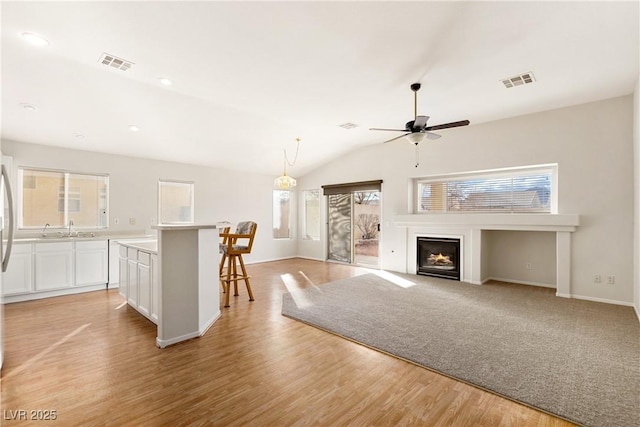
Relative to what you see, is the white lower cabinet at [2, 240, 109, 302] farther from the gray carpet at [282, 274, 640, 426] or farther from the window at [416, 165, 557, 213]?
the window at [416, 165, 557, 213]

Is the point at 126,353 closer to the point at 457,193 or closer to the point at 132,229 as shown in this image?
the point at 132,229

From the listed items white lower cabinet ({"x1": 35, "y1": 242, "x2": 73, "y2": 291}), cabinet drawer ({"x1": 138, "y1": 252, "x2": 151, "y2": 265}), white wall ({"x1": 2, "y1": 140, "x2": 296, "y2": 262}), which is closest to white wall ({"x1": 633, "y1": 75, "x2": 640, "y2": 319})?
Answer: cabinet drawer ({"x1": 138, "y1": 252, "x2": 151, "y2": 265})

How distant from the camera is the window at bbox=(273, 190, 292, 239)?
8531 millimetres

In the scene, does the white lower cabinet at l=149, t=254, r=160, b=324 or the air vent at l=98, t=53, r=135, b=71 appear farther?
the air vent at l=98, t=53, r=135, b=71

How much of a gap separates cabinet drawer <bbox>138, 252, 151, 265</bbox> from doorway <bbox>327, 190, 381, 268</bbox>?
5284 millimetres

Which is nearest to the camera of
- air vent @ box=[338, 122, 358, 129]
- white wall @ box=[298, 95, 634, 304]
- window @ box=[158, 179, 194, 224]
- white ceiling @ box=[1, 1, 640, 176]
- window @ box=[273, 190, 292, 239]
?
white ceiling @ box=[1, 1, 640, 176]

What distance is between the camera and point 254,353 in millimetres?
2600

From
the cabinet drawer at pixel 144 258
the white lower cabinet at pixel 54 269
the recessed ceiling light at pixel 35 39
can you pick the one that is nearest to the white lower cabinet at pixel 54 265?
the white lower cabinet at pixel 54 269

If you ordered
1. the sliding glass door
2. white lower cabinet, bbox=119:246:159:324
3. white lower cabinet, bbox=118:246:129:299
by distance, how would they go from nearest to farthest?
1. white lower cabinet, bbox=119:246:159:324
2. white lower cabinet, bbox=118:246:129:299
3. the sliding glass door

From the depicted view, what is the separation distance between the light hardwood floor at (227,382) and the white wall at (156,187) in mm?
2828

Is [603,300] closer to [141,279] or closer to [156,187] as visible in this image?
[141,279]

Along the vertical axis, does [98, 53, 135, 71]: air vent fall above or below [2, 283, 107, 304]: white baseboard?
above

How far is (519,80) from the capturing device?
12.4 ft

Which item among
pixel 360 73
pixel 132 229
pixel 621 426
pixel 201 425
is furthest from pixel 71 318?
pixel 621 426
